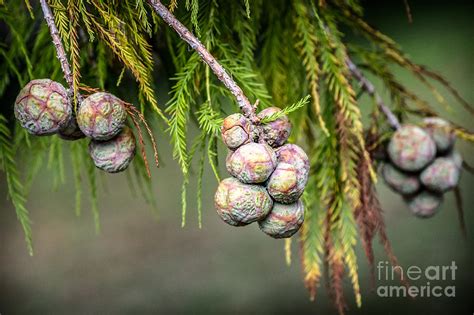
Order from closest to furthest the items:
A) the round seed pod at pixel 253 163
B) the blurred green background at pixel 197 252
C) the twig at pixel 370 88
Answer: the round seed pod at pixel 253 163 < the twig at pixel 370 88 < the blurred green background at pixel 197 252

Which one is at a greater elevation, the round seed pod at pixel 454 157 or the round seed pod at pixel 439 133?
the round seed pod at pixel 439 133

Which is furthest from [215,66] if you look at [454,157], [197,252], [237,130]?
[197,252]

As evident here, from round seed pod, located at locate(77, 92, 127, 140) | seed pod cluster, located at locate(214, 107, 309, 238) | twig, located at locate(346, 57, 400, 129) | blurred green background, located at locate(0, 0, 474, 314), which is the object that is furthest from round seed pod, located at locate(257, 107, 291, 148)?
blurred green background, located at locate(0, 0, 474, 314)

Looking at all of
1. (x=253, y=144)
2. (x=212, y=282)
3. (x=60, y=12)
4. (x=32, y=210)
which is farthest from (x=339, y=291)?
(x=32, y=210)

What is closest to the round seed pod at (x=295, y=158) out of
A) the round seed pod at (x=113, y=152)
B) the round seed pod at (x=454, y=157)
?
the round seed pod at (x=113, y=152)

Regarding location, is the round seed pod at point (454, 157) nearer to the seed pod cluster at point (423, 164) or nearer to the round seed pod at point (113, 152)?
the seed pod cluster at point (423, 164)

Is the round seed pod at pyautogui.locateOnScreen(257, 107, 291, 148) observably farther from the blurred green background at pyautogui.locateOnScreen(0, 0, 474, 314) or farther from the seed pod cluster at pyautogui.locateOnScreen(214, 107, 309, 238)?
the blurred green background at pyautogui.locateOnScreen(0, 0, 474, 314)
